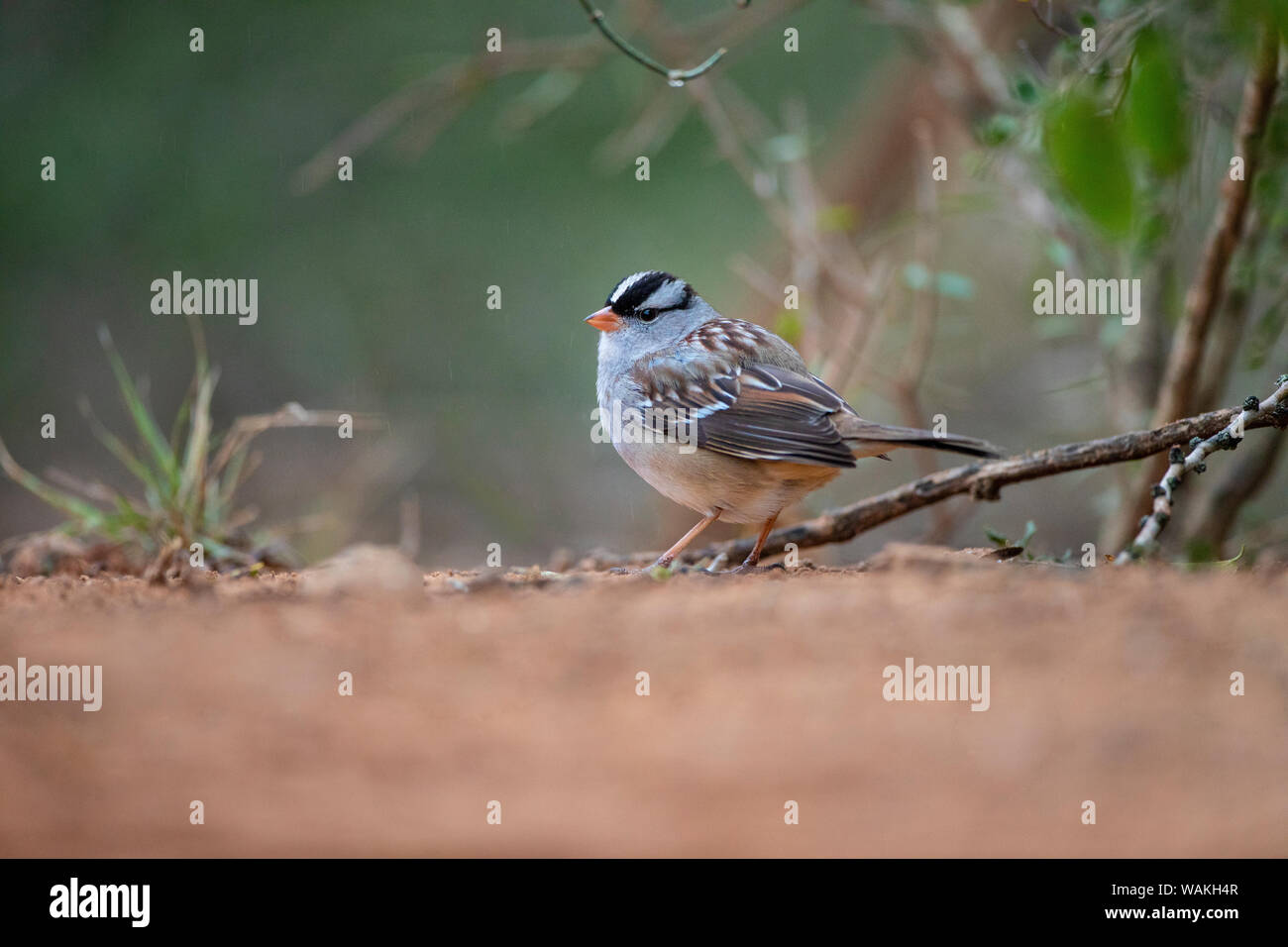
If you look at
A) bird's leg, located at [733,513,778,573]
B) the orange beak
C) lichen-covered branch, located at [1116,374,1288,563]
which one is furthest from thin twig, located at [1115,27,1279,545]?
the orange beak

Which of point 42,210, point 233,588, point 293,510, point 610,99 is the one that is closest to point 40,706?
point 233,588

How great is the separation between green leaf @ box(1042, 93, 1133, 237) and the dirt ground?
4.60 ft

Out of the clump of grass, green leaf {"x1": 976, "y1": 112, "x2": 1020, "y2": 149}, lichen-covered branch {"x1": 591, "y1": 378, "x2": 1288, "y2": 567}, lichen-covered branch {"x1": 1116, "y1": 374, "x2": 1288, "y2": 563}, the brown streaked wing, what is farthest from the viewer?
the clump of grass

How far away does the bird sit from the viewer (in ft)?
18.1

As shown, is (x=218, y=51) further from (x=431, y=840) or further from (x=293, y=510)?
(x=431, y=840)

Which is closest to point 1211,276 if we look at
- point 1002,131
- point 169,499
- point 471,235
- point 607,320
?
point 1002,131

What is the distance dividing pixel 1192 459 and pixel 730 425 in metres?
2.15

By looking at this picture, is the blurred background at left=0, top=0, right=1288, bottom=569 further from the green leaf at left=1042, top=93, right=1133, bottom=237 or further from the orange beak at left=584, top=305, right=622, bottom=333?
the green leaf at left=1042, top=93, right=1133, bottom=237

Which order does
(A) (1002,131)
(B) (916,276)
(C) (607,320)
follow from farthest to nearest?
1. (B) (916,276)
2. (C) (607,320)
3. (A) (1002,131)

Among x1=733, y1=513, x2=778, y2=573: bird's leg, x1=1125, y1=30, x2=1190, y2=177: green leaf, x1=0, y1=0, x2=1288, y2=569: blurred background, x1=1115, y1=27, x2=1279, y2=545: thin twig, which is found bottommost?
x1=733, y1=513, x2=778, y2=573: bird's leg

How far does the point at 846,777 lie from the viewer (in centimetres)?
313

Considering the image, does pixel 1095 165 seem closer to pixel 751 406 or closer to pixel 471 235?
pixel 751 406

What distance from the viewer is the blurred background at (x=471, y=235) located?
33.3 ft

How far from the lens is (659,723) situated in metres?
3.40
